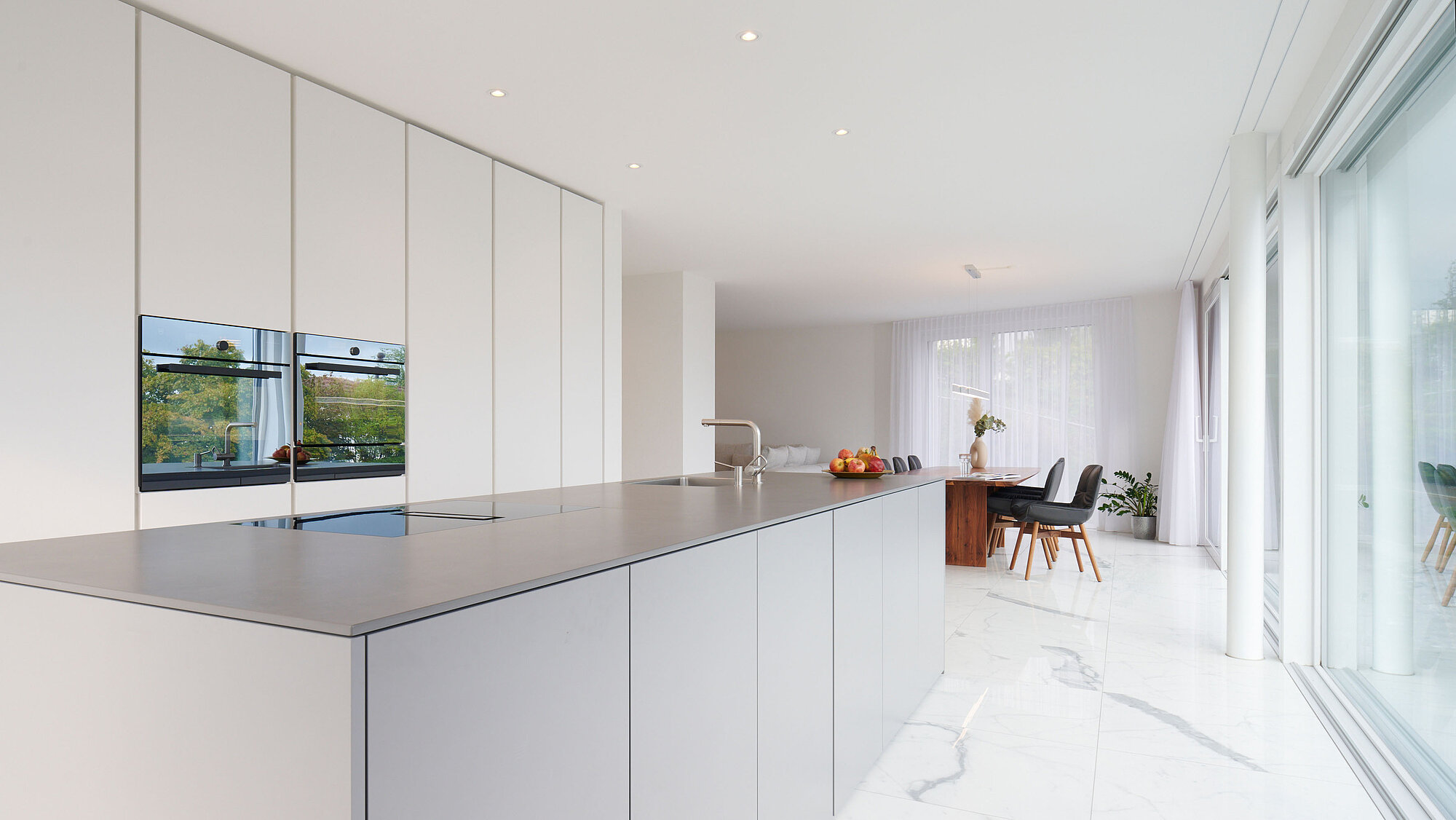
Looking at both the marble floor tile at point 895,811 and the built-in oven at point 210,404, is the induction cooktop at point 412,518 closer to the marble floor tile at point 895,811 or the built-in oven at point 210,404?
the marble floor tile at point 895,811

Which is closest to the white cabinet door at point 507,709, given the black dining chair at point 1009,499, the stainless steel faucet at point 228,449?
the stainless steel faucet at point 228,449

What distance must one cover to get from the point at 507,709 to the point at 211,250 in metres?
2.68

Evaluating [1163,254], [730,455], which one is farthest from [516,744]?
[730,455]

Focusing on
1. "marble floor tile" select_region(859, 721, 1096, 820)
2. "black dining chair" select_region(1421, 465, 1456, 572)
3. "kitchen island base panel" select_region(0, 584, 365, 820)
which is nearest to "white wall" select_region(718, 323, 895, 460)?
"marble floor tile" select_region(859, 721, 1096, 820)

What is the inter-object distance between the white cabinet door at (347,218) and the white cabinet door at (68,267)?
0.63 meters

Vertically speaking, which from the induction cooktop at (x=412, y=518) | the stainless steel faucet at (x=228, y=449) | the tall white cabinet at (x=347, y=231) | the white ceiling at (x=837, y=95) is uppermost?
the white ceiling at (x=837, y=95)

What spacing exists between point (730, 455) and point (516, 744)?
9.34 metres

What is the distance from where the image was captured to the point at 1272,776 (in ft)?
8.00

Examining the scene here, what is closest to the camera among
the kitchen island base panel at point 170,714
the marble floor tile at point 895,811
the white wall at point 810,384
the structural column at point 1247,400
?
the kitchen island base panel at point 170,714

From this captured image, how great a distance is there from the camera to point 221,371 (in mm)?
2910

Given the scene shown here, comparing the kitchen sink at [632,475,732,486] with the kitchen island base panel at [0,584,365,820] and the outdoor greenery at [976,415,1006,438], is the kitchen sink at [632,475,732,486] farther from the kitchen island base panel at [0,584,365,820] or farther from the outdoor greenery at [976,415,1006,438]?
the outdoor greenery at [976,415,1006,438]

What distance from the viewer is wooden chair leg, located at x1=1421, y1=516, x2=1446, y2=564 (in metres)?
2.08

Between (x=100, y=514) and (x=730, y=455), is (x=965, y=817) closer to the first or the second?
(x=100, y=514)

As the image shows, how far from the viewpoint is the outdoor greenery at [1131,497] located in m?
8.00
